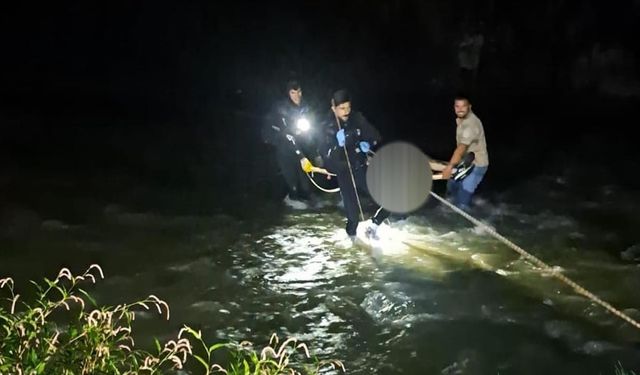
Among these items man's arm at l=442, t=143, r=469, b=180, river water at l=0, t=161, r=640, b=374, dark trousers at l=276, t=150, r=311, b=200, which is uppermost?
man's arm at l=442, t=143, r=469, b=180

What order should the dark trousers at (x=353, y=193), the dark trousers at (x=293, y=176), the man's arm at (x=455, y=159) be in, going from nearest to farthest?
the dark trousers at (x=353, y=193) → the man's arm at (x=455, y=159) → the dark trousers at (x=293, y=176)

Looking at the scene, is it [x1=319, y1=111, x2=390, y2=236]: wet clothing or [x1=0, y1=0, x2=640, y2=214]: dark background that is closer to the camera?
[x1=319, y1=111, x2=390, y2=236]: wet clothing

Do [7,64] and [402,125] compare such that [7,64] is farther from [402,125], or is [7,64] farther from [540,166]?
[540,166]

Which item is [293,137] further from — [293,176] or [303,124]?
[293,176]

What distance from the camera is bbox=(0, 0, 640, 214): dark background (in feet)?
53.2

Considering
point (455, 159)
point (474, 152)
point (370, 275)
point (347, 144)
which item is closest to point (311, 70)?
point (474, 152)

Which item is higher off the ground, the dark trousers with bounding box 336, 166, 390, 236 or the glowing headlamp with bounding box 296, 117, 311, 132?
the glowing headlamp with bounding box 296, 117, 311, 132

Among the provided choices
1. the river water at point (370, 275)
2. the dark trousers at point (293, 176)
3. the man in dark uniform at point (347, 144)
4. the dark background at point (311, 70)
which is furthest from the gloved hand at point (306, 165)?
the dark background at point (311, 70)

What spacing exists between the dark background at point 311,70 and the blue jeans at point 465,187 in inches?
197

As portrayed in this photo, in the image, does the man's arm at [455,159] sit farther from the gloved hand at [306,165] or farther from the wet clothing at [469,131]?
the gloved hand at [306,165]

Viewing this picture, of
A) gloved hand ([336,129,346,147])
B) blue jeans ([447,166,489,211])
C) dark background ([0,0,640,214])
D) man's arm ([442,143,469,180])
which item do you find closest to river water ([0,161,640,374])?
blue jeans ([447,166,489,211])

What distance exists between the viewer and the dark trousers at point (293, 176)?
10398 mm

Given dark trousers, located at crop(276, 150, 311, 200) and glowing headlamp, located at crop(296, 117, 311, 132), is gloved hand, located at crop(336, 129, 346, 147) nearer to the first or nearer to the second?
glowing headlamp, located at crop(296, 117, 311, 132)

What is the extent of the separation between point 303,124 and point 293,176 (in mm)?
981
